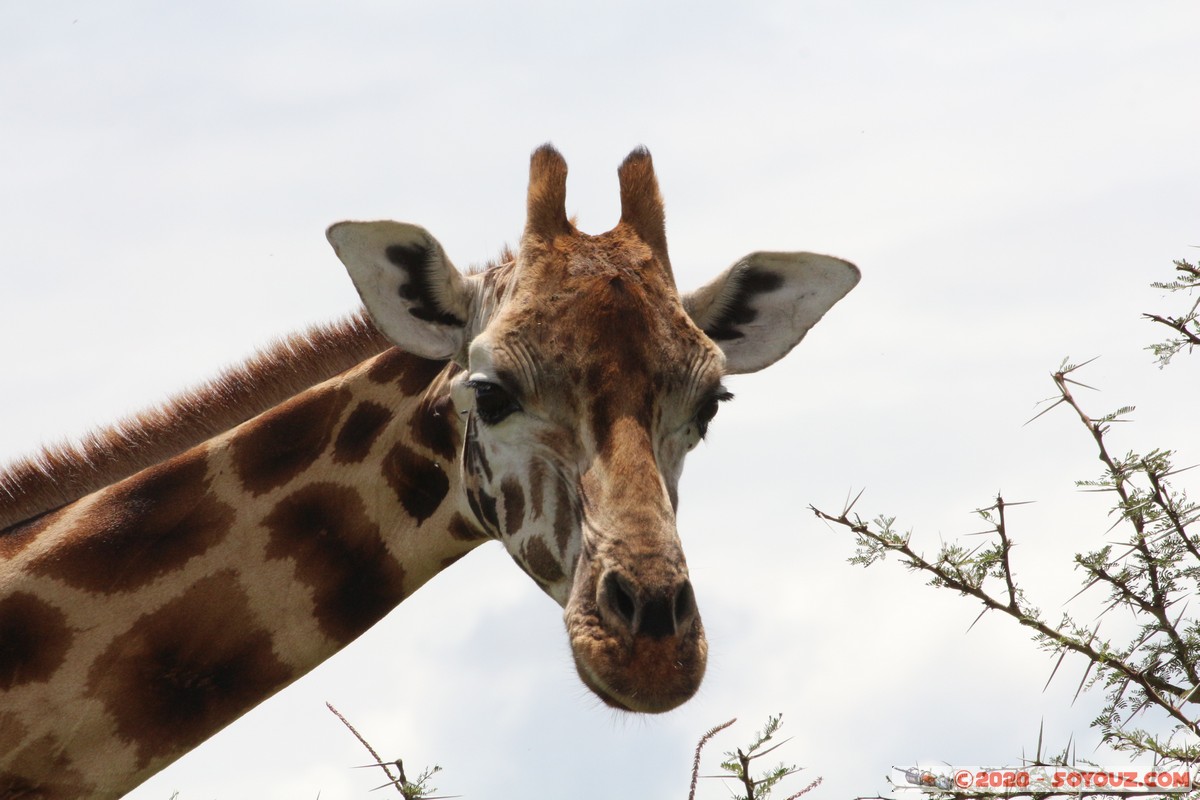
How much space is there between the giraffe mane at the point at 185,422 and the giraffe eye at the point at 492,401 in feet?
4.99

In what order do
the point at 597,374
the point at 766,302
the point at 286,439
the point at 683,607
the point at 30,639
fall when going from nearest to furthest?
the point at 683,607 → the point at 597,374 → the point at 30,639 → the point at 286,439 → the point at 766,302

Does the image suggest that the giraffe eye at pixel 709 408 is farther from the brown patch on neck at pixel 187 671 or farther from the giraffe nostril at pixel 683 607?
the brown patch on neck at pixel 187 671

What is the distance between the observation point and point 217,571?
636cm

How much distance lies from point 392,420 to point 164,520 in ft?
4.09

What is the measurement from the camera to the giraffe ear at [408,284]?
619cm

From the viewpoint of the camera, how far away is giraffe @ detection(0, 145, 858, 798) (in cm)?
565

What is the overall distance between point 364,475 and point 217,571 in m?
0.86

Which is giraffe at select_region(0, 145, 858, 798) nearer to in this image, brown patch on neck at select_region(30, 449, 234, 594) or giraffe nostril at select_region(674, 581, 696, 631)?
brown patch on neck at select_region(30, 449, 234, 594)

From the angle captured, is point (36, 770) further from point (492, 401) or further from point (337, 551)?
point (492, 401)

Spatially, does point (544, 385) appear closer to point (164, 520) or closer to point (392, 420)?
point (392, 420)

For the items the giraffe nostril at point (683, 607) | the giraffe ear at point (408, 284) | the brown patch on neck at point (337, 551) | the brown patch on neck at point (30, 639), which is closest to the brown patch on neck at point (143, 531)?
the brown patch on neck at point (30, 639)

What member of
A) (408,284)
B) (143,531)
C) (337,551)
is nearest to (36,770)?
(143,531)

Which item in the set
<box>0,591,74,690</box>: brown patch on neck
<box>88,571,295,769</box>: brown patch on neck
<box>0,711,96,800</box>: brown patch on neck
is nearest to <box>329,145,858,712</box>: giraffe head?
<box>88,571,295,769</box>: brown patch on neck

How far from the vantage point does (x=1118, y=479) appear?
18.3 feet
